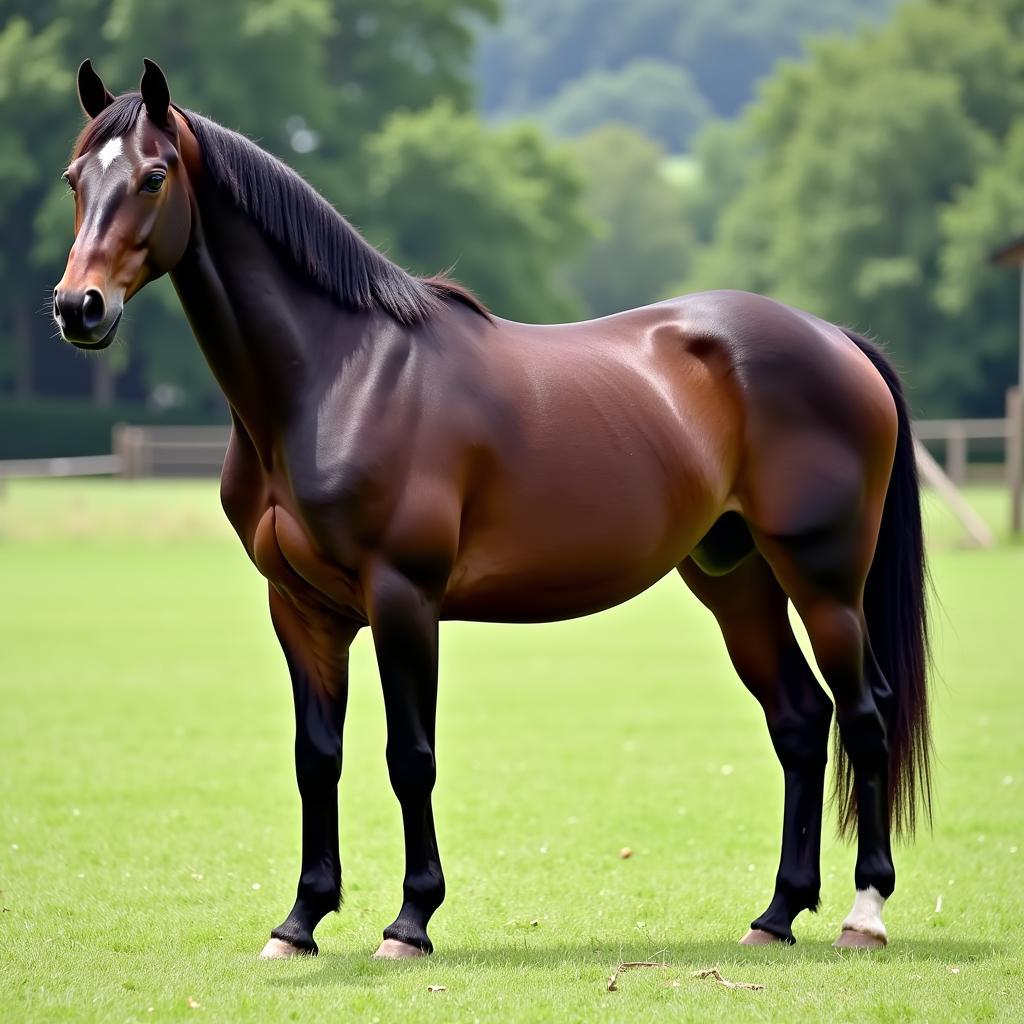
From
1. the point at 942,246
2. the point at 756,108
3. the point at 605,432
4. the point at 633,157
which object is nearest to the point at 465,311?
the point at 605,432

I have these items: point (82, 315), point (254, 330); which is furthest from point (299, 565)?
point (82, 315)

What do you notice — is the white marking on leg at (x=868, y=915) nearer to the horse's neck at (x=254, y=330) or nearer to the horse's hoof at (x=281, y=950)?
the horse's hoof at (x=281, y=950)

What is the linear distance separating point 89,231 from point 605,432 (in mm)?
1763

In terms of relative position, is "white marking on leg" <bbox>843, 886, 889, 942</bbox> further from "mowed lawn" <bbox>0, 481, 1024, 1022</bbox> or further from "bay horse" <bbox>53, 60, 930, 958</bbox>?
"mowed lawn" <bbox>0, 481, 1024, 1022</bbox>

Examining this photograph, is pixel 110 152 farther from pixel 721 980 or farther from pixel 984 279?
pixel 984 279

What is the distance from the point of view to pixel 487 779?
30.2 feet

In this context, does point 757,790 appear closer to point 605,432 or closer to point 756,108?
point 605,432

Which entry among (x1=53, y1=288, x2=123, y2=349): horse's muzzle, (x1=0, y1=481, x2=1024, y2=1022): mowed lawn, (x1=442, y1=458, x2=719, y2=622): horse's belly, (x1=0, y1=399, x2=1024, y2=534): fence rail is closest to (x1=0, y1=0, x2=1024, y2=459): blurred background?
(x1=0, y1=399, x2=1024, y2=534): fence rail

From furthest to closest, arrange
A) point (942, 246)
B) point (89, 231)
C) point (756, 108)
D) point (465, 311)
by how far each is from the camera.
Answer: point (756, 108)
point (942, 246)
point (465, 311)
point (89, 231)

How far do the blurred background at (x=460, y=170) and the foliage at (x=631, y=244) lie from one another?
125 ft

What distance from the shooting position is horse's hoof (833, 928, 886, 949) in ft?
17.5

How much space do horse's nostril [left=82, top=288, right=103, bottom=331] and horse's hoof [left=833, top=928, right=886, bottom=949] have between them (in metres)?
3.10

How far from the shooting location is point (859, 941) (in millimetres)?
5336

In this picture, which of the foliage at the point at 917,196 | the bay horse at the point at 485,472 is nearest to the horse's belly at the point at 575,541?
the bay horse at the point at 485,472
